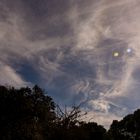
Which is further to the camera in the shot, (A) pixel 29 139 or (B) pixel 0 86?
(B) pixel 0 86

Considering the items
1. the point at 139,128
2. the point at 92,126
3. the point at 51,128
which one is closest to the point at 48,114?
the point at 51,128

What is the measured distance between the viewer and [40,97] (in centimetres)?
5462

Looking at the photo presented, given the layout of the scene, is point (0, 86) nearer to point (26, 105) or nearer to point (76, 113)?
point (26, 105)

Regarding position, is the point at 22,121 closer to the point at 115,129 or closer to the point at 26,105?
the point at 26,105

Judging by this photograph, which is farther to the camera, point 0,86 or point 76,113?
point 0,86

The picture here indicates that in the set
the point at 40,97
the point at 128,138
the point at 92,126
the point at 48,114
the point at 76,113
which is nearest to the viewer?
the point at 76,113

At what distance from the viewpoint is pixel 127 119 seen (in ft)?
219

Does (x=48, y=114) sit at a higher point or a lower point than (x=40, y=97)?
lower

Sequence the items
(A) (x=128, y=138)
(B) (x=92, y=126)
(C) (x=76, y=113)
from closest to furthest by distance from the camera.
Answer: (C) (x=76, y=113) < (A) (x=128, y=138) < (B) (x=92, y=126)

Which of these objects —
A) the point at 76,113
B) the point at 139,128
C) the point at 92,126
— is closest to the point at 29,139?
the point at 76,113

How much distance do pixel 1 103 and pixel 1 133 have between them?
15.7 feet

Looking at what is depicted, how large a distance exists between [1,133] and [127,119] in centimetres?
3182

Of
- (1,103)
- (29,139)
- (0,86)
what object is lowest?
(29,139)

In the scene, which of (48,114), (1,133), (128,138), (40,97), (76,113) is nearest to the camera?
(76,113)
